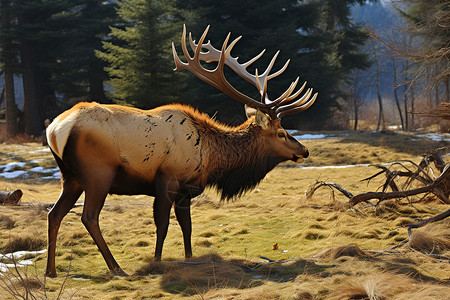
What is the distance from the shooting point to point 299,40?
2334cm

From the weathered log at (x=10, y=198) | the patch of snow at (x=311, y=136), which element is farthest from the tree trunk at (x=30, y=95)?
the weathered log at (x=10, y=198)

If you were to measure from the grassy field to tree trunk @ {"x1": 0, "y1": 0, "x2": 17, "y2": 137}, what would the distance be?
18.3 metres

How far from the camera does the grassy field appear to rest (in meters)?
3.80

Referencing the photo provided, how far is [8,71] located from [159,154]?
77.6 feet

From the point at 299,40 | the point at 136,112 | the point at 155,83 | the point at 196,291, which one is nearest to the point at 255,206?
the point at 136,112

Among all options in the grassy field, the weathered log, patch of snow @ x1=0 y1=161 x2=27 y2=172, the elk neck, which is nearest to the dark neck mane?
the elk neck

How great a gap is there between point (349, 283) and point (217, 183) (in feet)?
8.04

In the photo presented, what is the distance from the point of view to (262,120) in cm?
586

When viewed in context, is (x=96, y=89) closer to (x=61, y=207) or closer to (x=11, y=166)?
(x=11, y=166)

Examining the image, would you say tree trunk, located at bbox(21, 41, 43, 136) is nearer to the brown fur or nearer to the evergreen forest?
the evergreen forest

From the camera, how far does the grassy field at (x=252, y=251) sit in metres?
3.80

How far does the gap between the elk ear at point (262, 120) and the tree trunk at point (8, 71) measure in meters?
22.6

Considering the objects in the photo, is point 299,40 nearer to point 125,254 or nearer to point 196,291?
point 125,254

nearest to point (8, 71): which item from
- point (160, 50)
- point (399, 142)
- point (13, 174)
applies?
point (160, 50)
